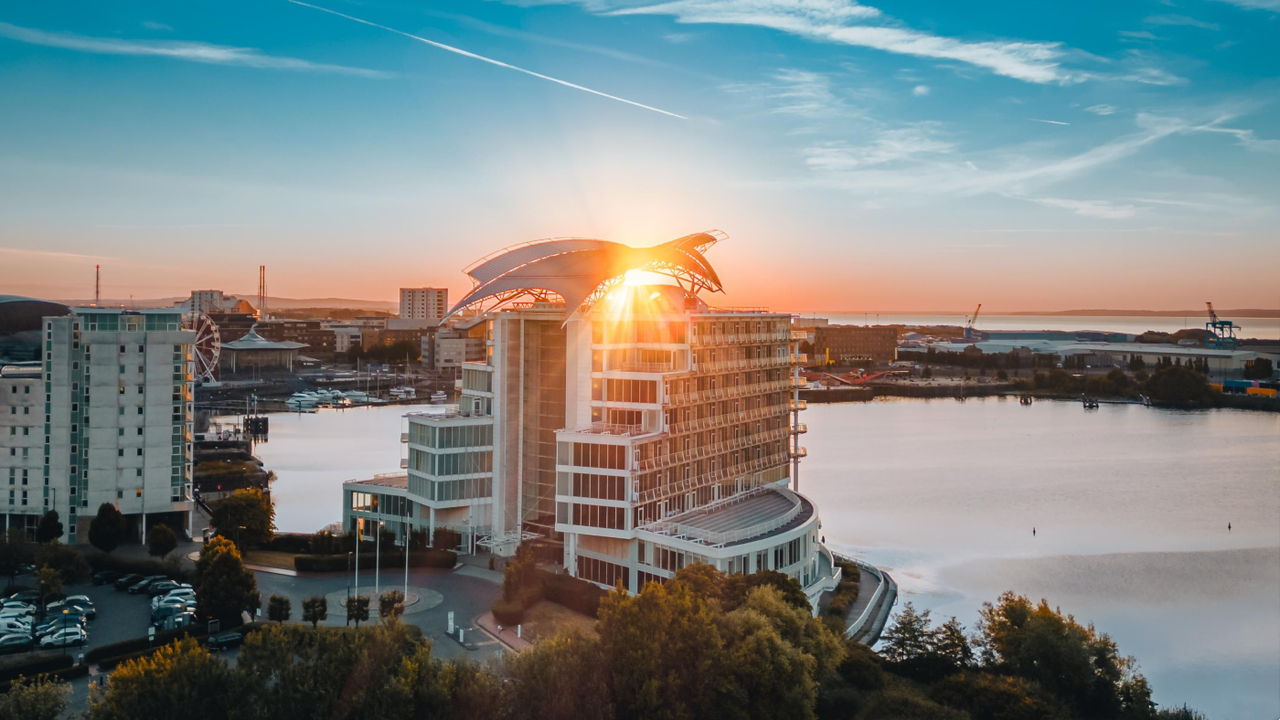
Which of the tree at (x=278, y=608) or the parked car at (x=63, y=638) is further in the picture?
the tree at (x=278, y=608)

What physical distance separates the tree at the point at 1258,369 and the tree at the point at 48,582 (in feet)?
253

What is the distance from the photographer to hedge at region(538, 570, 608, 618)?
13.7 m

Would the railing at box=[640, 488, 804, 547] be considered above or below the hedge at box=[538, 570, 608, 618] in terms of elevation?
above

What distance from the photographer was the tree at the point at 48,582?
1302cm

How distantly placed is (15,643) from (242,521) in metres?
5.36

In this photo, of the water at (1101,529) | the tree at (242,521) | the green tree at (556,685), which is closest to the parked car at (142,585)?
the tree at (242,521)

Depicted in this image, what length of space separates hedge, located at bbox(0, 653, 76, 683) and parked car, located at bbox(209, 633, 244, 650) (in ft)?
5.10

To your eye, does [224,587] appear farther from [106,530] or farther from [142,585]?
[106,530]

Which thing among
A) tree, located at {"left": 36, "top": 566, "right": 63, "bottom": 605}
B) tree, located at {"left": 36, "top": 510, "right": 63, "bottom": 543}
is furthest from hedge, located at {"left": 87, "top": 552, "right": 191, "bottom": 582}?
tree, located at {"left": 36, "top": 566, "right": 63, "bottom": 605}

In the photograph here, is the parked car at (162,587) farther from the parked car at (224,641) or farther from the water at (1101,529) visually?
the water at (1101,529)

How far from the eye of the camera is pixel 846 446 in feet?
130

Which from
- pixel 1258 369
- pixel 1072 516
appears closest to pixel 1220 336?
pixel 1258 369

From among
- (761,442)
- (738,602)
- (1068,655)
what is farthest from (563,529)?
(1068,655)

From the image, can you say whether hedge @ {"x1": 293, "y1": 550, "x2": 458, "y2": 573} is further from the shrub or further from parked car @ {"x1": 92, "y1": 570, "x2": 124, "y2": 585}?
the shrub
